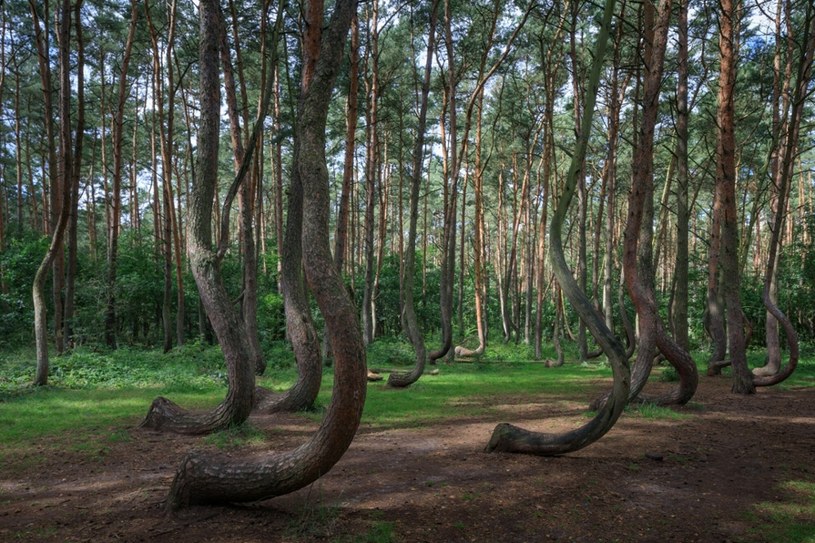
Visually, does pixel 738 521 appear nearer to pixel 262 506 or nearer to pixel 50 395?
pixel 262 506

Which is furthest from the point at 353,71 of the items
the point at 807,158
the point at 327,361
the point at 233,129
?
the point at 807,158

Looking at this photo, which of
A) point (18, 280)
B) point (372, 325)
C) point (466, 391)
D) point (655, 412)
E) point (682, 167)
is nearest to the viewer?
point (655, 412)

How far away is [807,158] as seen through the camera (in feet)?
102

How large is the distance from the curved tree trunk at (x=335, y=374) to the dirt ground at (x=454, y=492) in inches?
9.5

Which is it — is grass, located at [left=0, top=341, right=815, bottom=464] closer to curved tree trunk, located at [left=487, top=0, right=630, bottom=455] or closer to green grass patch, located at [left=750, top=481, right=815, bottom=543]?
curved tree trunk, located at [left=487, top=0, right=630, bottom=455]

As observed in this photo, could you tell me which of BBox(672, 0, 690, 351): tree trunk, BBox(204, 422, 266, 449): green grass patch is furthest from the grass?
BBox(672, 0, 690, 351): tree trunk

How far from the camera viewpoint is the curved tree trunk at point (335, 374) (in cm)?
336

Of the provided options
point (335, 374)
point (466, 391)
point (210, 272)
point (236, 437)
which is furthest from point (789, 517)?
point (466, 391)

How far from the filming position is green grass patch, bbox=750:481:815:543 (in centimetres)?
348

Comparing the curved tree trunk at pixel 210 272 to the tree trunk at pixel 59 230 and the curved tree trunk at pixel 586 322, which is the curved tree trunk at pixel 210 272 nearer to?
the curved tree trunk at pixel 586 322

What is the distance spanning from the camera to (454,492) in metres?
4.35

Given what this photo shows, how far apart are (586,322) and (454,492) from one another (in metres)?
1.89

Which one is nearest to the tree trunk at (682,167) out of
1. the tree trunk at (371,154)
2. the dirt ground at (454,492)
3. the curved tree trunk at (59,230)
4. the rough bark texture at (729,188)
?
the rough bark texture at (729,188)

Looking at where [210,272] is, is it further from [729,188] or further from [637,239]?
[729,188]
